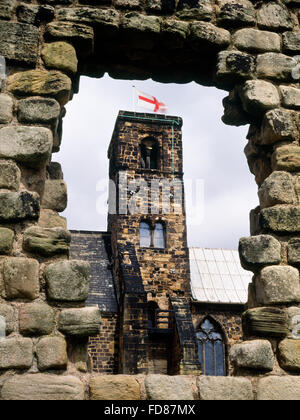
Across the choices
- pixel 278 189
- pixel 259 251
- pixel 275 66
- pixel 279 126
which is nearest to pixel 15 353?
pixel 259 251

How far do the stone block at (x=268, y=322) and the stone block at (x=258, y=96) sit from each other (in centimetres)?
Result: 149

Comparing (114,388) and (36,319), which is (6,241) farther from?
(114,388)

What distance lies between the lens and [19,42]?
3.58 metres

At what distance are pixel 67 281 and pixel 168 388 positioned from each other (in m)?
0.86

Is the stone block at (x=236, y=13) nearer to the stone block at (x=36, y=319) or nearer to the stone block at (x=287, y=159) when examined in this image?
the stone block at (x=287, y=159)

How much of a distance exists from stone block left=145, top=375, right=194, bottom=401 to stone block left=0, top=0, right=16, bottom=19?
267 cm

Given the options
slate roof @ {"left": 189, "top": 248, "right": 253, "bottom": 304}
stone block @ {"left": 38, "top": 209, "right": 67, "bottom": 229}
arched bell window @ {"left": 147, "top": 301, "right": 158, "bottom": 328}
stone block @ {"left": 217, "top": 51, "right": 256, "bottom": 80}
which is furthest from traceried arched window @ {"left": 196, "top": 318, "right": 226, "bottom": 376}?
stone block @ {"left": 38, "top": 209, "right": 67, "bottom": 229}

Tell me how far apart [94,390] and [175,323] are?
1600 centimetres

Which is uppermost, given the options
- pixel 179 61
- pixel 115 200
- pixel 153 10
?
pixel 115 200

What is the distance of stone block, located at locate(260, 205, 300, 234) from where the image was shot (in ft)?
11.3

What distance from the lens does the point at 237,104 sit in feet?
13.0

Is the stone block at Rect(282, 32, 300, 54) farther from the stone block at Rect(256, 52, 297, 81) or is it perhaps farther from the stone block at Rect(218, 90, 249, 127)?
the stone block at Rect(218, 90, 249, 127)

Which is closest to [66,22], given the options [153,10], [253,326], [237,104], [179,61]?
[153,10]
